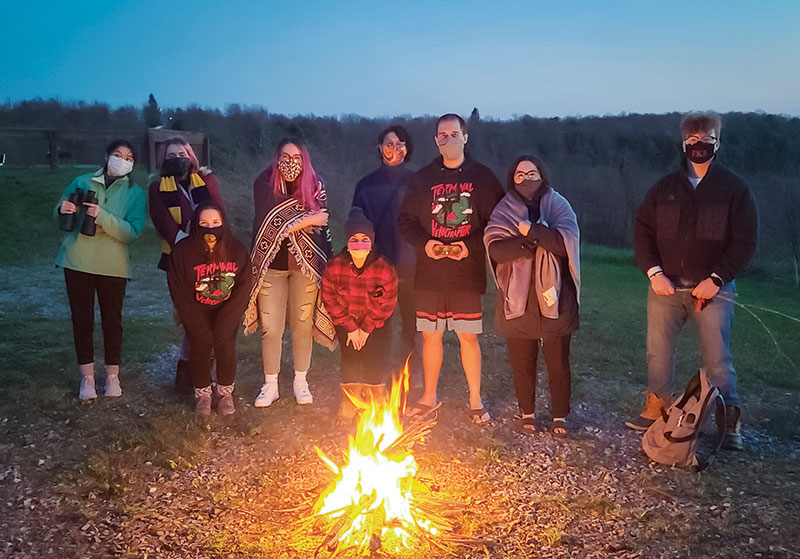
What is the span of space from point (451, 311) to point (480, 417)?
34.4 inches

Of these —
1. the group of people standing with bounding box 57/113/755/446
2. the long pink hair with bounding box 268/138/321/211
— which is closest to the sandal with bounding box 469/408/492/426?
the group of people standing with bounding box 57/113/755/446

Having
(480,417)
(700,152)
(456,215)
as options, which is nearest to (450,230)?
(456,215)

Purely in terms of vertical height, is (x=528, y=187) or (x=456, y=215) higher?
(x=528, y=187)

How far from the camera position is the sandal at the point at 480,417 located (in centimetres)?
500

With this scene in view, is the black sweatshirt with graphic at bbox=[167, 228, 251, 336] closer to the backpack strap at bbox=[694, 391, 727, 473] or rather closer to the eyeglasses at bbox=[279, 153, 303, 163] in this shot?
the eyeglasses at bbox=[279, 153, 303, 163]

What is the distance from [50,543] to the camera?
11.1 feet

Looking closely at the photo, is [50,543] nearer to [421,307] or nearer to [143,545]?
[143,545]

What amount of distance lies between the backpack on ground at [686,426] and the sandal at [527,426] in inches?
31.7

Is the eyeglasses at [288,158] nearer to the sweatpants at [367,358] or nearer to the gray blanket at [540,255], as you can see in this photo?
the sweatpants at [367,358]

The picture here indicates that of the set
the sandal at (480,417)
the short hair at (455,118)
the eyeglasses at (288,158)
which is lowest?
the sandal at (480,417)

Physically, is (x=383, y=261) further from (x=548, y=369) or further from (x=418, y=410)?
(x=548, y=369)

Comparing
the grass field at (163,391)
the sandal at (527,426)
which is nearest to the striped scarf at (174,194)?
the grass field at (163,391)

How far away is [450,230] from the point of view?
470 cm

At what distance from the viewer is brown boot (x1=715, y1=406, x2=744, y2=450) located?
14.8ft
